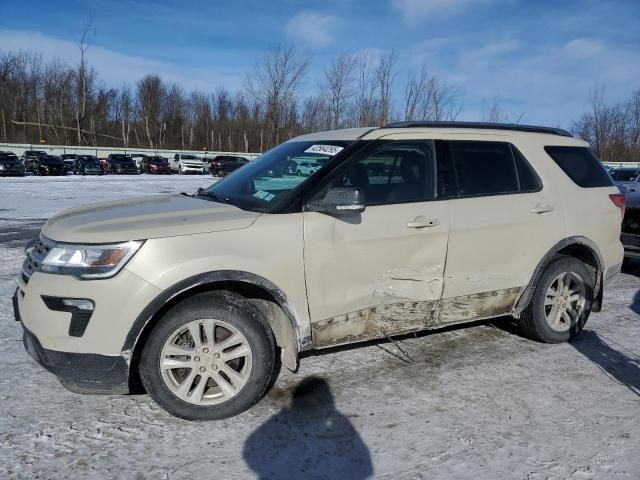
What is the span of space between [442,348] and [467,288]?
68 centimetres

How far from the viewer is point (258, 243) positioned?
3.14 meters

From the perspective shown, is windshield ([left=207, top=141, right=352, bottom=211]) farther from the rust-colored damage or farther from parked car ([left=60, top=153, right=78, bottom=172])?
parked car ([left=60, top=153, right=78, bottom=172])

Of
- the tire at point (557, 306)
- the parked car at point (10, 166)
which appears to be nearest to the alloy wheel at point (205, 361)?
the tire at point (557, 306)

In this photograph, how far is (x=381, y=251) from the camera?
11.5 ft

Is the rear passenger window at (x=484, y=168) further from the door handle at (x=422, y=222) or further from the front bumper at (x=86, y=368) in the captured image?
the front bumper at (x=86, y=368)

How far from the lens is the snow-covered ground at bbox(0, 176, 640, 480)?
8.76 feet

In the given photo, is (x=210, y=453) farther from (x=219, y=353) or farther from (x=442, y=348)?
(x=442, y=348)

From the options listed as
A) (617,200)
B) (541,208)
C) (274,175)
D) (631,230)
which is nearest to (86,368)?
(274,175)

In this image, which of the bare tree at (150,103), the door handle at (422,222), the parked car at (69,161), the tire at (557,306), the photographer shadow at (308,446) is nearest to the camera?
the photographer shadow at (308,446)

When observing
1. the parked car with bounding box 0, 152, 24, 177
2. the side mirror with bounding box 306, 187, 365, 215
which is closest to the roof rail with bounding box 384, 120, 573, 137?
the side mirror with bounding box 306, 187, 365, 215

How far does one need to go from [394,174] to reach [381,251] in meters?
0.63

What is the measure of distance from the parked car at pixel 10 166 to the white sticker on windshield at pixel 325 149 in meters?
35.3

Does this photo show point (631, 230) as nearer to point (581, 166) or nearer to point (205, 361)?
point (581, 166)

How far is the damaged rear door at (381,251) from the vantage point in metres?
3.35
